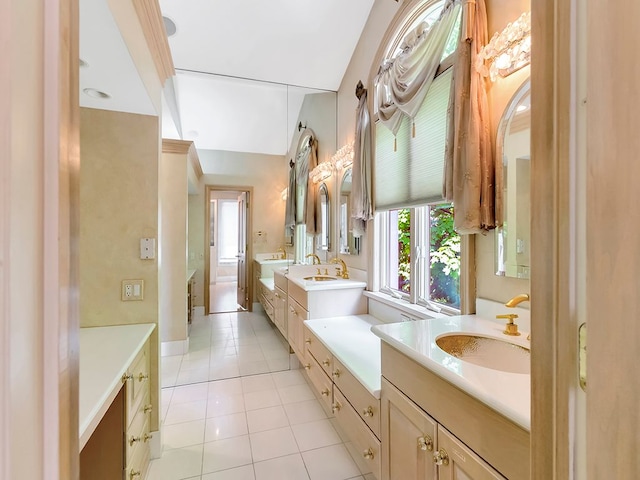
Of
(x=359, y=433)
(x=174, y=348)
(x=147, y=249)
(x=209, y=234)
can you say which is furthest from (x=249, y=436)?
(x=209, y=234)

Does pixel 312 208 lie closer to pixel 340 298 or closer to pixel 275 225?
pixel 275 225

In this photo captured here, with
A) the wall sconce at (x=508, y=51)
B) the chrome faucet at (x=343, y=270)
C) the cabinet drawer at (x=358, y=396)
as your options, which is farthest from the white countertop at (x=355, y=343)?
the wall sconce at (x=508, y=51)

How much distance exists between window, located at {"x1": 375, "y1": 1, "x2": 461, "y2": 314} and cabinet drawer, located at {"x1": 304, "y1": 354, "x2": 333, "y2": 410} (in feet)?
2.69

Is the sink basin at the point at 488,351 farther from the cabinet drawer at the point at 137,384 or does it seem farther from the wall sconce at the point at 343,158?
the wall sconce at the point at 343,158

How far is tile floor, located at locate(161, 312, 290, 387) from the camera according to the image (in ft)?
9.76

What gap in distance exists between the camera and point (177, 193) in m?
3.34

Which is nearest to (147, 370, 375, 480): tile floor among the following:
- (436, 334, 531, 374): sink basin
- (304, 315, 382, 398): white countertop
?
(304, 315, 382, 398): white countertop

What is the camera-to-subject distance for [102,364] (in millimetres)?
1315

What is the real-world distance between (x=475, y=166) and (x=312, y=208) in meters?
2.27

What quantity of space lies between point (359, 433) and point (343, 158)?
2379 mm

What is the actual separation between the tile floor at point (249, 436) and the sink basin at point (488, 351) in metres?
0.98

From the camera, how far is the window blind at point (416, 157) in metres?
1.77
